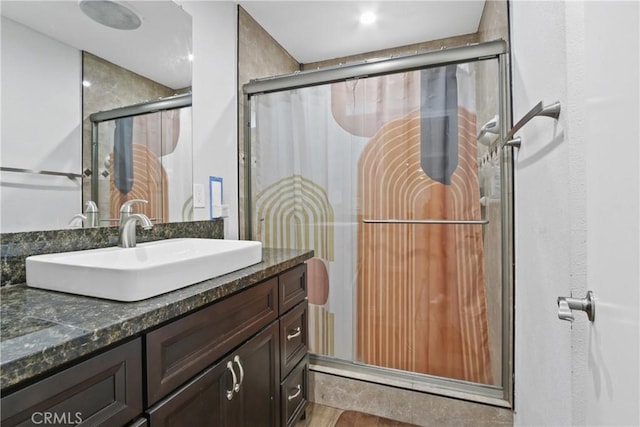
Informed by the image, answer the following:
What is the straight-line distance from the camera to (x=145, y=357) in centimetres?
65

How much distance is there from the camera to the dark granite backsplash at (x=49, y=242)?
86 cm

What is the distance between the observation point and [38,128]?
95 centimetres

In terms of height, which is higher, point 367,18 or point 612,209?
point 367,18

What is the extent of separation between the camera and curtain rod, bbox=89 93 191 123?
114cm

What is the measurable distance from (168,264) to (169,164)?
0.85 m

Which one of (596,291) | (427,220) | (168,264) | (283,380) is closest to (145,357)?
(168,264)

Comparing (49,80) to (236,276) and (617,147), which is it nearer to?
(236,276)

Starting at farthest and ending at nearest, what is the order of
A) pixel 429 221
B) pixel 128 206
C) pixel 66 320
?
1. pixel 429 221
2. pixel 128 206
3. pixel 66 320

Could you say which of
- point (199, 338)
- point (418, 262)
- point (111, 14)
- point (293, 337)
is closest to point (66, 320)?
point (199, 338)

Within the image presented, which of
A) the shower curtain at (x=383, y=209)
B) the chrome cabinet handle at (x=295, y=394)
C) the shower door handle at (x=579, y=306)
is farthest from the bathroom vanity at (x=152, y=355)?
the shower door handle at (x=579, y=306)

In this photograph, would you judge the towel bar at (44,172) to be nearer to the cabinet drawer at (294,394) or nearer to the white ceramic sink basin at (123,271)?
the white ceramic sink basin at (123,271)

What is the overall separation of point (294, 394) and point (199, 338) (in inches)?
30.9

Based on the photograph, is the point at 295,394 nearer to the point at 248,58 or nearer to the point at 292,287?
the point at 292,287

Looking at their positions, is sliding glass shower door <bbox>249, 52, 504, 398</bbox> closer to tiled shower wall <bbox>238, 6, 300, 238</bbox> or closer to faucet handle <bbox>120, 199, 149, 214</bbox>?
tiled shower wall <bbox>238, 6, 300, 238</bbox>
